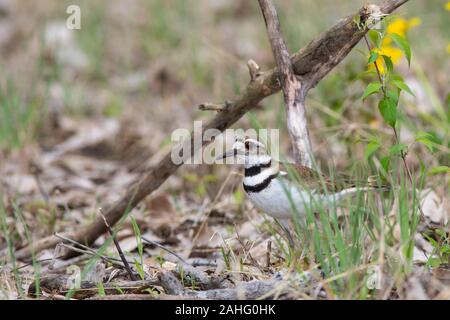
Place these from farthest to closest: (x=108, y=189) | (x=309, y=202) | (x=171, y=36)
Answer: (x=171, y=36) → (x=108, y=189) → (x=309, y=202)

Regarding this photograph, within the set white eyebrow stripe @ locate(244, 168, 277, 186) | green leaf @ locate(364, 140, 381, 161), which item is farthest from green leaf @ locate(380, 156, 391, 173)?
white eyebrow stripe @ locate(244, 168, 277, 186)

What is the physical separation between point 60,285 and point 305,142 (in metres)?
1.50

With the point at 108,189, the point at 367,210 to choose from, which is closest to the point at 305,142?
the point at 367,210

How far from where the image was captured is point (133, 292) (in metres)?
3.63

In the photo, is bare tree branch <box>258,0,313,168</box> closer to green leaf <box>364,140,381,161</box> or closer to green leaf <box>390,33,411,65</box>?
green leaf <box>364,140,381,161</box>

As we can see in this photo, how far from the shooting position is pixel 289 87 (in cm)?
403

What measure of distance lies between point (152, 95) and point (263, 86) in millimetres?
4540

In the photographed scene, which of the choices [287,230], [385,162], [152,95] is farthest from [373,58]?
[152,95]

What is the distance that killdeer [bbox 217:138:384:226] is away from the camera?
3.52m

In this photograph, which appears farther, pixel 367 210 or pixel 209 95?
pixel 209 95

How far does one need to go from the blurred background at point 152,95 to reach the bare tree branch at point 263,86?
0.53 metres

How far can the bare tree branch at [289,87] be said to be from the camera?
4.02m
